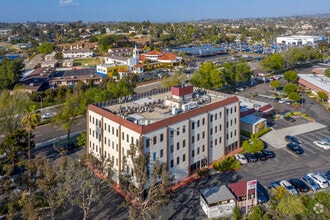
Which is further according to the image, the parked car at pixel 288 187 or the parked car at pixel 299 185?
the parked car at pixel 299 185

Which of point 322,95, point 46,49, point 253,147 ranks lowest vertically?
point 253,147

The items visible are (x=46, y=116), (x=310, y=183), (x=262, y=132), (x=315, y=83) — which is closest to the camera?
(x=310, y=183)

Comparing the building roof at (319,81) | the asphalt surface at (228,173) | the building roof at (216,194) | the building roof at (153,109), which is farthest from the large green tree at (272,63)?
the building roof at (216,194)

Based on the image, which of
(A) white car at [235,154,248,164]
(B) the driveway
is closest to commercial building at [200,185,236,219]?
(A) white car at [235,154,248,164]

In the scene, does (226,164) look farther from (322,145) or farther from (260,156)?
(322,145)

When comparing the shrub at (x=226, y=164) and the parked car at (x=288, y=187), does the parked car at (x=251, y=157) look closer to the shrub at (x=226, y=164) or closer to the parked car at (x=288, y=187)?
the shrub at (x=226, y=164)

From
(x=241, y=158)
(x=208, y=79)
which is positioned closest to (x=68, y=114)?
(x=241, y=158)
